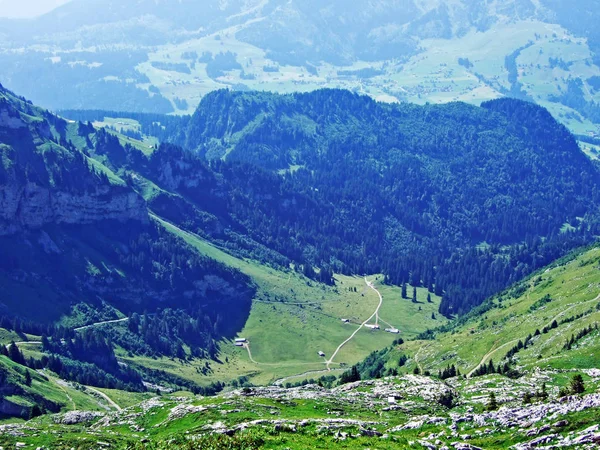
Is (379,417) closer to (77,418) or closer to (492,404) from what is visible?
(492,404)

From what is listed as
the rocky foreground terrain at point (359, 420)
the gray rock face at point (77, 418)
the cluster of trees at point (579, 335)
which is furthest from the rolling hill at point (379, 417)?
the cluster of trees at point (579, 335)

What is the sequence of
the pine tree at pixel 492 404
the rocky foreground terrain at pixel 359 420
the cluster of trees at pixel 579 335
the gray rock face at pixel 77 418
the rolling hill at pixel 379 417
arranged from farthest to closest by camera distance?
the cluster of trees at pixel 579 335 < the gray rock face at pixel 77 418 < the pine tree at pixel 492 404 < the rolling hill at pixel 379 417 < the rocky foreground terrain at pixel 359 420

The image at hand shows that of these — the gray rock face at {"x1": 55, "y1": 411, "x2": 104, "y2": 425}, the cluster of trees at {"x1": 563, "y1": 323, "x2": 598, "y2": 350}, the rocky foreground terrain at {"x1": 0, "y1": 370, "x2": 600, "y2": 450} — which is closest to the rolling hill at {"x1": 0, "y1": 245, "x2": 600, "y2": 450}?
the rocky foreground terrain at {"x1": 0, "y1": 370, "x2": 600, "y2": 450}

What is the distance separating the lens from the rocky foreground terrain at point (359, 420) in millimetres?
99250

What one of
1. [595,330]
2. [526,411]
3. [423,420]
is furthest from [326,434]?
[595,330]

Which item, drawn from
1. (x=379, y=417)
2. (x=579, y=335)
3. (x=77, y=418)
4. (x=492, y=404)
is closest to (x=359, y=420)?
(x=379, y=417)

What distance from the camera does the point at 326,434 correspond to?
105625 millimetres

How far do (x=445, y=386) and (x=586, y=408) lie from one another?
168 feet

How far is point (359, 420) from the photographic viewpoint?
121 meters

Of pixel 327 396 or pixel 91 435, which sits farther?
pixel 327 396

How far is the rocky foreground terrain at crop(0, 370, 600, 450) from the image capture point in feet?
326

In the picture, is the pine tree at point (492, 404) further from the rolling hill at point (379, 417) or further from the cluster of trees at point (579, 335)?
the cluster of trees at point (579, 335)

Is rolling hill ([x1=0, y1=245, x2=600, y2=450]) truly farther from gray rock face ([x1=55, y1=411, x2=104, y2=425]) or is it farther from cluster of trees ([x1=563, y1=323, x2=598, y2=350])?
cluster of trees ([x1=563, y1=323, x2=598, y2=350])

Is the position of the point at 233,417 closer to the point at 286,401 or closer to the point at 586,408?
the point at 286,401
